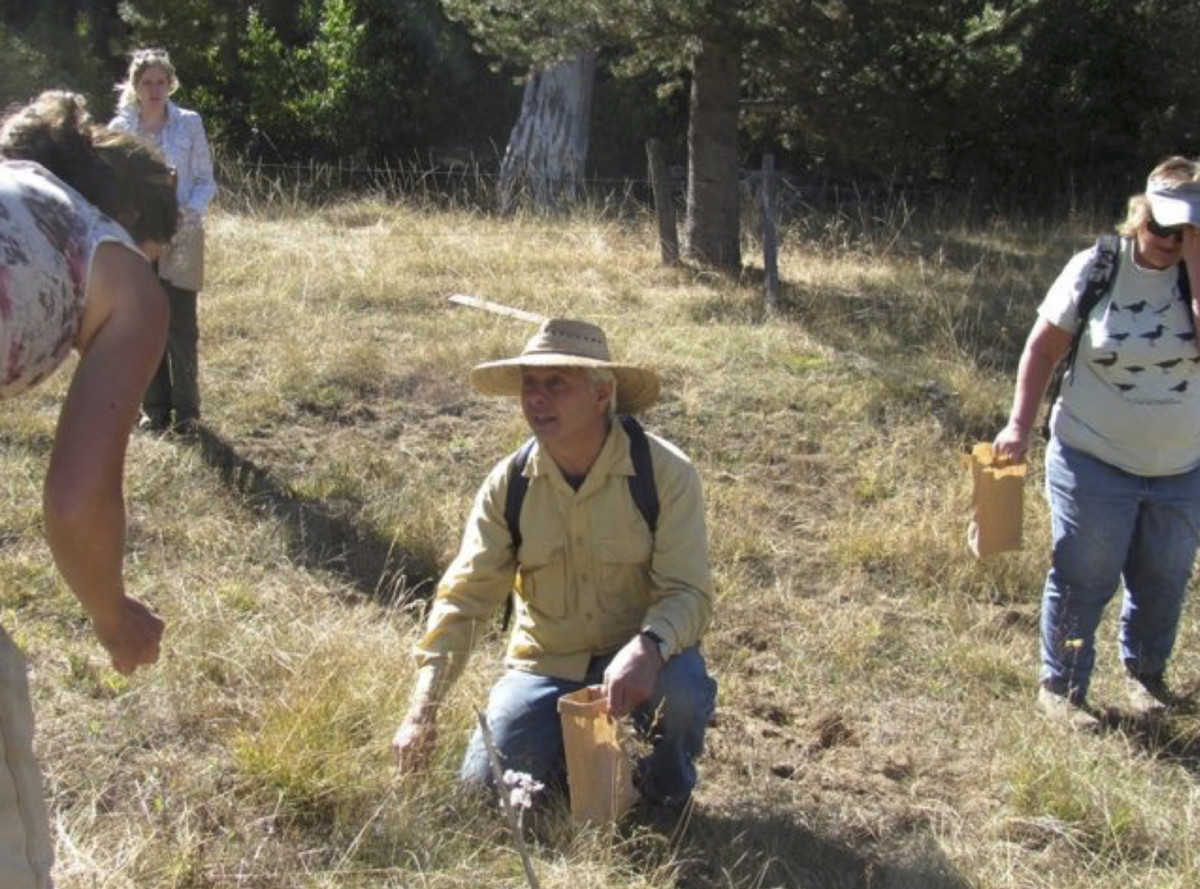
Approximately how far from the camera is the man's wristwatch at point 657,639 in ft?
11.7

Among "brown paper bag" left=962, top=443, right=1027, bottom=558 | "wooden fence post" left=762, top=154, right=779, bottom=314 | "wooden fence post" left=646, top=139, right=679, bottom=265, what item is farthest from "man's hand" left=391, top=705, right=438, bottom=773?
"wooden fence post" left=646, top=139, right=679, bottom=265

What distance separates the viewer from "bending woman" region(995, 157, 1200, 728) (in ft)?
13.8

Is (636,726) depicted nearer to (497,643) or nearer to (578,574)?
(578,574)

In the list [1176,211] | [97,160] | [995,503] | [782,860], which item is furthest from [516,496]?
[1176,211]

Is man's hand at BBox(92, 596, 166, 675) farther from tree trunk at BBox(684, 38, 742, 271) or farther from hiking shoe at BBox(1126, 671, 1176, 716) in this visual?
tree trunk at BBox(684, 38, 742, 271)

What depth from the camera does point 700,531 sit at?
376 cm

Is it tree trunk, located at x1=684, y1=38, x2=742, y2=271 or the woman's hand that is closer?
the woman's hand

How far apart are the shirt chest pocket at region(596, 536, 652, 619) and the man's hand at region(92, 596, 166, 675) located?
61.9 inches

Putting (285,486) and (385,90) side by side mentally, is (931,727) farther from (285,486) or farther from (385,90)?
(385,90)

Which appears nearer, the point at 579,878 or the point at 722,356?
the point at 579,878

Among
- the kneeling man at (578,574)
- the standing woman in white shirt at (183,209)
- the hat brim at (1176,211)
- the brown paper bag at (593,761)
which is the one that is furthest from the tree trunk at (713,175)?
the brown paper bag at (593,761)

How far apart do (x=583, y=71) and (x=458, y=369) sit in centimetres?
826

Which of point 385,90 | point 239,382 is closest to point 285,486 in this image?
point 239,382

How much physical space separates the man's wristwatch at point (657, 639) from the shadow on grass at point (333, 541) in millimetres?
1572
